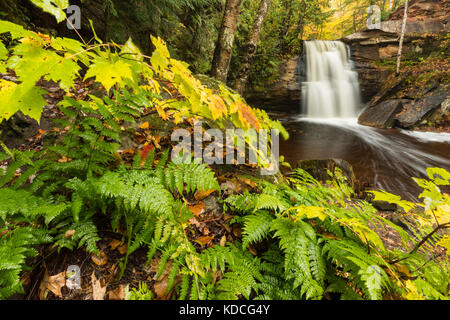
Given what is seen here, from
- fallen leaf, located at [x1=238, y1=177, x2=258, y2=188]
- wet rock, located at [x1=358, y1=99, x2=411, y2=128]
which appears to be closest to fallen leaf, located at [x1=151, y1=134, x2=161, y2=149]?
fallen leaf, located at [x1=238, y1=177, x2=258, y2=188]

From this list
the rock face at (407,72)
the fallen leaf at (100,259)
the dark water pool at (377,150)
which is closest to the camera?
the fallen leaf at (100,259)

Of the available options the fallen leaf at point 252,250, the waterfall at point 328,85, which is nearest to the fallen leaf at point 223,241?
the fallen leaf at point 252,250

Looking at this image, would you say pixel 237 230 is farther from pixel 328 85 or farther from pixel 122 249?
pixel 328 85

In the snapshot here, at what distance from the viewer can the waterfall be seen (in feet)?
46.2

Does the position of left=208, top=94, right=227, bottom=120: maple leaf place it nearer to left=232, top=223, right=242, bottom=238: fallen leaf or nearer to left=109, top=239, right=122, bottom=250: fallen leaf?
left=232, top=223, right=242, bottom=238: fallen leaf

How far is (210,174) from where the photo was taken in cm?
145

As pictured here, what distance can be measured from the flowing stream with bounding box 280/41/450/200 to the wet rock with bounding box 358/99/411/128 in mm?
624

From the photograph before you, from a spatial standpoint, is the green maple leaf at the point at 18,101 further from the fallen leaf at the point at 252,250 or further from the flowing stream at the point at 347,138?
the flowing stream at the point at 347,138

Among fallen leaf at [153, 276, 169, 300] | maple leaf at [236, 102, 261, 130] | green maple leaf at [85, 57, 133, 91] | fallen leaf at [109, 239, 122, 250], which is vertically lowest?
fallen leaf at [153, 276, 169, 300]

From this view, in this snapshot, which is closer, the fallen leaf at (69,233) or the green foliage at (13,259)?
the green foliage at (13,259)

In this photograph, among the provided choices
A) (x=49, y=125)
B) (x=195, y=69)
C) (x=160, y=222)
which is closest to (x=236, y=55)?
(x=195, y=69)

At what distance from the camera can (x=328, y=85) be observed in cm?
1448

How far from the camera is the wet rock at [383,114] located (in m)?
11.3
